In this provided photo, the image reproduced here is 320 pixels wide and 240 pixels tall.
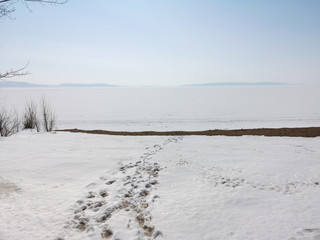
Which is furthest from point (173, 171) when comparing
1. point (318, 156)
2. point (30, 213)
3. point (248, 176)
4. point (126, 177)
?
point (318, 156)

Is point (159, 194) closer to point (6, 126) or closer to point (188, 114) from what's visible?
point (6, 126)

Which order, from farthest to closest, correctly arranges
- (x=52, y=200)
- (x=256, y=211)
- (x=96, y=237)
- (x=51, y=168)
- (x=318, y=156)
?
(x=318, y=156), (x=51, y=168), (x=52, y=200), (x=256, y=211), (x=96, y=237)

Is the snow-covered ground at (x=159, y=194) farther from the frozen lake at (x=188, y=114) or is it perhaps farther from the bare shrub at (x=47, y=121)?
the frozen lake at (x=188, y=114)

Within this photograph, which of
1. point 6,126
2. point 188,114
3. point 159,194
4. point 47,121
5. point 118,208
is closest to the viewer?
point 118,208

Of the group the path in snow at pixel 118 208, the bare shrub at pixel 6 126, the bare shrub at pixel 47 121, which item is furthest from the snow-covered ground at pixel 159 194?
the bare shrub at pixel 47 121

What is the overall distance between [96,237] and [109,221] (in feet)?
1.53

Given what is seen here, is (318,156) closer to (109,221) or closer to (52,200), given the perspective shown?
(109,221)

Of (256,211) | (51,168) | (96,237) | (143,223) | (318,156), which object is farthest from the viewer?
(318,156)

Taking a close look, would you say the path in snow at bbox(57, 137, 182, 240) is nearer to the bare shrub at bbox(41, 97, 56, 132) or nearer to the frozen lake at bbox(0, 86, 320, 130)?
the bare shrub at bbox(41, 97, 56, 132)

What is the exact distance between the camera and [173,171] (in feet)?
22.0

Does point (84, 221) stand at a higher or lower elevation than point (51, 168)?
lower

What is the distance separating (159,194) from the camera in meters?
5.05

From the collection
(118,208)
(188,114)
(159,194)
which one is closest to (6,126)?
(118,208)

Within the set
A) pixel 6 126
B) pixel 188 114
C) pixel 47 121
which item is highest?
pixel 188 114
